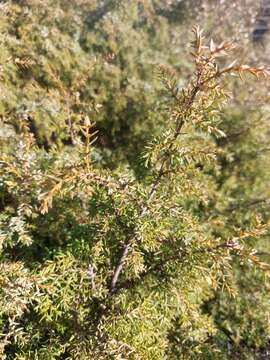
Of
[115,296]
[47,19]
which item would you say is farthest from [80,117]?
[47,19]

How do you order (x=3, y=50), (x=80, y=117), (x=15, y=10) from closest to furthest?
(x=80, y=117), (x=3, y=50), (x=15, y=10)

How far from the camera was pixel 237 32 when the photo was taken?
5.12m

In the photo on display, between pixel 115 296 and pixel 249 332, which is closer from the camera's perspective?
pixel 115 296

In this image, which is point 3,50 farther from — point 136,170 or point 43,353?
point 43,353

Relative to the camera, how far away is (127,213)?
135 centimetres

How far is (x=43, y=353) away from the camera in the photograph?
55.5 inches

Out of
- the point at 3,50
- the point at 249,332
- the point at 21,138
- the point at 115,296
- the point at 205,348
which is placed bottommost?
the point at 249,332

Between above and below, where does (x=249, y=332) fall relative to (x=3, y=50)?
below

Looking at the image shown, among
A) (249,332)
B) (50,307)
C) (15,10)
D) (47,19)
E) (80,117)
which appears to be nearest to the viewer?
(50,307)

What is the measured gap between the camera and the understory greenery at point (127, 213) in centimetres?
121

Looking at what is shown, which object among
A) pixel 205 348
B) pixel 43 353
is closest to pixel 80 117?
pixel 43 353

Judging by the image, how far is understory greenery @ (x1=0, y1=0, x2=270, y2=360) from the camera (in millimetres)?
1210

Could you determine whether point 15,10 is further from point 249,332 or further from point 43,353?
point 249,332

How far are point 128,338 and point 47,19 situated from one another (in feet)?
9.50
